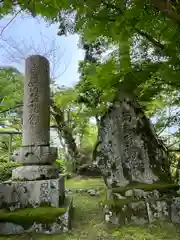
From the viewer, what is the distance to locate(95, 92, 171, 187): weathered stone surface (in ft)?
12.3

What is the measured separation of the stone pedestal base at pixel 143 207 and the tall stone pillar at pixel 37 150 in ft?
2.72

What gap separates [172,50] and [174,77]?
0.23 metres

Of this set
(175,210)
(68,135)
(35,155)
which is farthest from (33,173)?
(68,135)

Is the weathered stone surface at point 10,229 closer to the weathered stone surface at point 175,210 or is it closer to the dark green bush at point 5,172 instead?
the weathered stone surface at point 175,210

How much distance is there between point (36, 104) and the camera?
4.10 meters

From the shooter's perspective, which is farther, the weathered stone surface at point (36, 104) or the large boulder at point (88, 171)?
the large boulder at point (88, 171)

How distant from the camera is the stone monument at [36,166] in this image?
3.42m

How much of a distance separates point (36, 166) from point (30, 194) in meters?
0.44

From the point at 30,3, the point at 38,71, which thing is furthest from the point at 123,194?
the point at 30,3

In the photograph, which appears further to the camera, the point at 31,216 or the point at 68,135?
the point at 68,135

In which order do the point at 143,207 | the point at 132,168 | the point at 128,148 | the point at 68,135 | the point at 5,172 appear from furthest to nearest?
the point at 68,135, the point at 5,172, the point at 128,148, the point at 132,168, the point at 143,207

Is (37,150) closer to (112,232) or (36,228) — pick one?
(36,228)

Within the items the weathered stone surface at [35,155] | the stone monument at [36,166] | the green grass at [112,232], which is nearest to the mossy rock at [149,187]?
the green grass at [112,232]

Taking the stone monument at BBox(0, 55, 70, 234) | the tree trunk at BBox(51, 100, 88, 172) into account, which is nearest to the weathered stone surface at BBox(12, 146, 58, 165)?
the stone monument at BBox(0, 55, 70, 234)
